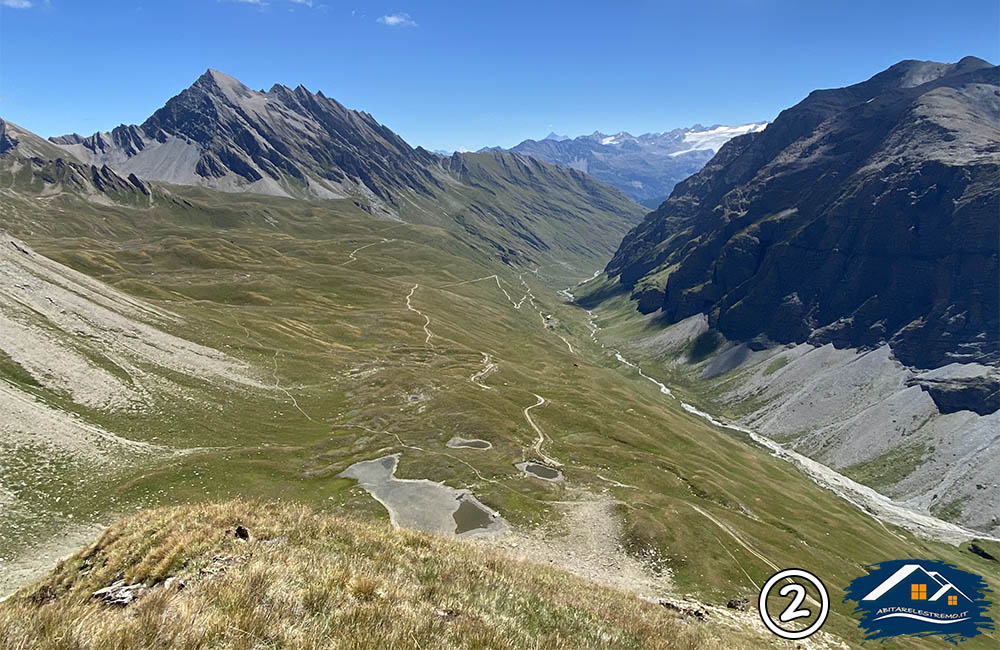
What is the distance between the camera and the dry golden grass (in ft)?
31.6

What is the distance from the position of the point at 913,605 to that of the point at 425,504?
183ft

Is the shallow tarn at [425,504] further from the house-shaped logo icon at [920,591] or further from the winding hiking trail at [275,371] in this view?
the house-shaped logo icon at [920,591]

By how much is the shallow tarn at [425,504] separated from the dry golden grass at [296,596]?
3882 centimetres

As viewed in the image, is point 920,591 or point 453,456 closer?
point 920,591

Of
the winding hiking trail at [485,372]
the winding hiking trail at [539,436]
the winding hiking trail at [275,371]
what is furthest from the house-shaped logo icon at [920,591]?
the winding hiking trail at [485,372]

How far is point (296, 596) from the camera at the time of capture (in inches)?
487

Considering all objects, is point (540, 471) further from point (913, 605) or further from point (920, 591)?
point (920, 591)

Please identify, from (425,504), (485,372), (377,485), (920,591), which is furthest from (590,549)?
(485,372)

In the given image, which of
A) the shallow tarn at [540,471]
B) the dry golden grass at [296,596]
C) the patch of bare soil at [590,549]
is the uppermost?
the dry golden grass at [296,596]

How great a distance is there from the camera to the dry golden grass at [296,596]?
31.6 feet

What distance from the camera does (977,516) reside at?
520ft

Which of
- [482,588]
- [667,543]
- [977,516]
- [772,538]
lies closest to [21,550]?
[482,588]

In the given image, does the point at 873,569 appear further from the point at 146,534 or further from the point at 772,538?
the point at 146,534

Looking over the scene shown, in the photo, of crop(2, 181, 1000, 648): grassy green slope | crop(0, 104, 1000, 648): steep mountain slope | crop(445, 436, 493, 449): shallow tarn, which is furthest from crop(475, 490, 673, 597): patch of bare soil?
crop(445, 436, 493, 449): shallow tarn
